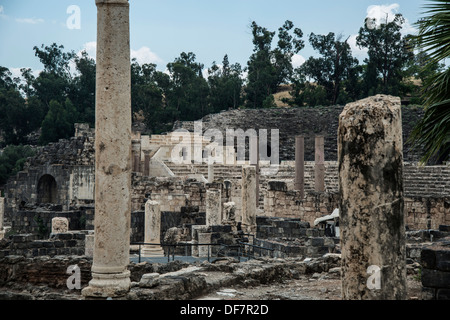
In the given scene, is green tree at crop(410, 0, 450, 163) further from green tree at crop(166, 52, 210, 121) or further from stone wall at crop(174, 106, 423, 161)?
green tree at crop(166, 52, 210, 121)

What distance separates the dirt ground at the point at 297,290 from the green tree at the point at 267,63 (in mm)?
58725

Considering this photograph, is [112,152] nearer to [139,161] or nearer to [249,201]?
[249,201]

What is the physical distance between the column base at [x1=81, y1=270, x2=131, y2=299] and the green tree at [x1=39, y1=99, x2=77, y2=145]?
5121 cm

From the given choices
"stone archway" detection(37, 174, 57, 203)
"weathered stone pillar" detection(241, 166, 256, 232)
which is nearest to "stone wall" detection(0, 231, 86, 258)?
"weathered stone pillar" detection(241, 166, 256, 232)

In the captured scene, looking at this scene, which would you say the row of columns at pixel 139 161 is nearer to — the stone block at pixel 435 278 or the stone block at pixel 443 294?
the stone block at pixel 435 278

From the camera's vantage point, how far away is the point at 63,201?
3638 centimetres

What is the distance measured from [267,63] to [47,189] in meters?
39.8

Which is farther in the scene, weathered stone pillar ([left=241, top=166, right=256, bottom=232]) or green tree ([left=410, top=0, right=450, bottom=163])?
weathered stone pillar ([left=241, top=166, right=256, bottom=232])

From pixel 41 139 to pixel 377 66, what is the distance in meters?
34.1

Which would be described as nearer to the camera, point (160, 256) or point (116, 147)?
point (116, 147)

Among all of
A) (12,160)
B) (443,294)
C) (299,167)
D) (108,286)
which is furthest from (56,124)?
(443,294)

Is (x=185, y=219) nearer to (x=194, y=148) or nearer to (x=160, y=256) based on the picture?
(x=160, y=256)

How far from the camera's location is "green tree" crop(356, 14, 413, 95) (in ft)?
184
